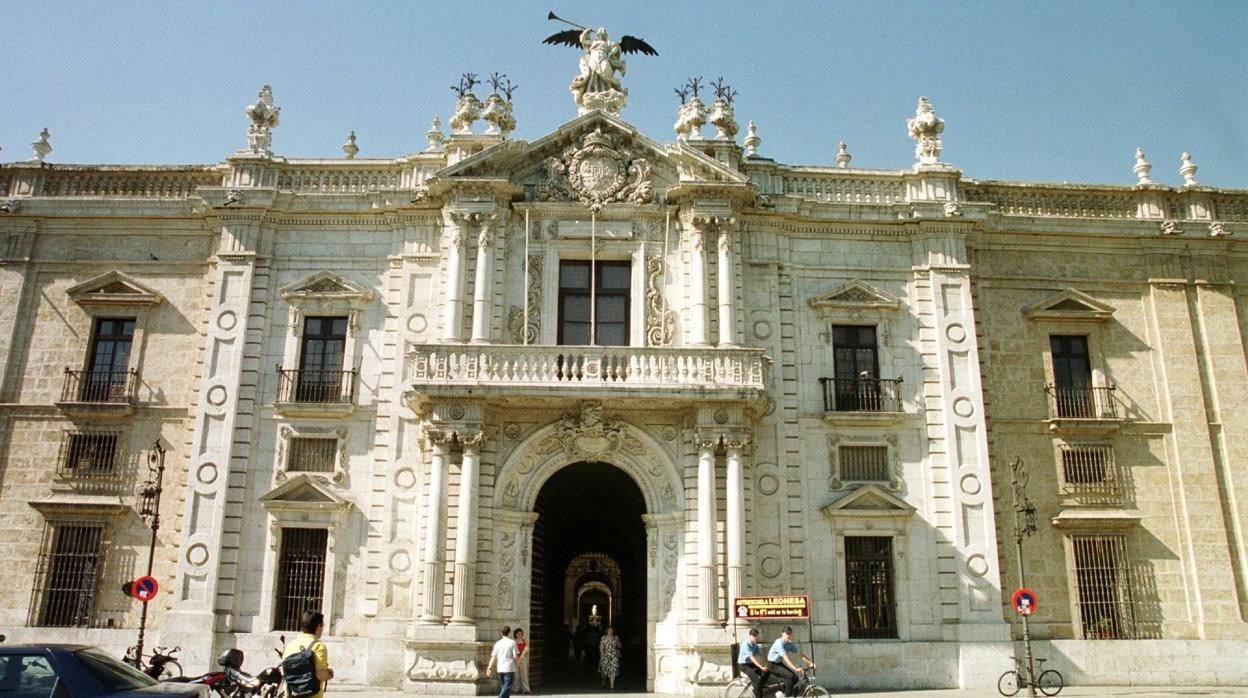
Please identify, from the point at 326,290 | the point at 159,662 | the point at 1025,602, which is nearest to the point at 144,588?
the point at 159,662

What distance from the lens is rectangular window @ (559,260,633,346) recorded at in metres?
22.2

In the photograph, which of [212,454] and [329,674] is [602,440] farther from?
[329,674]

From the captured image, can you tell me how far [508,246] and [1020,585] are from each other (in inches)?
541

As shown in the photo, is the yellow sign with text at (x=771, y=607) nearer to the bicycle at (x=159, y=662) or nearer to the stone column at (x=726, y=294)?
the stone column at (x=726, y=294)

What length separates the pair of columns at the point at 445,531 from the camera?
1923 centimetres

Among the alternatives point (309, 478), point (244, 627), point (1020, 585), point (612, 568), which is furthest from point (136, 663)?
point (612, 568)

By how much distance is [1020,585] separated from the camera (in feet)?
66.7

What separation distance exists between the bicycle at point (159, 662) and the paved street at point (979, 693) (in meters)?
3.06

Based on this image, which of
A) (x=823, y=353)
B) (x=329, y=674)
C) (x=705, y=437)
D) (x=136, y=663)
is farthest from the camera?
(x=823, y=353)

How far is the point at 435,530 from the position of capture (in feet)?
64.6

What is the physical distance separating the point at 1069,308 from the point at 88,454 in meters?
23.4

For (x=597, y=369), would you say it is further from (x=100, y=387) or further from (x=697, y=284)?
(x=100, y=387)

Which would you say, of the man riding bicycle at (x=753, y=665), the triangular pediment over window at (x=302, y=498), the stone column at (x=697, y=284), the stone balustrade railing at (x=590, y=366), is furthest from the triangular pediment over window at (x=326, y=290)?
the man riding bicycle at (x=753, y=665)

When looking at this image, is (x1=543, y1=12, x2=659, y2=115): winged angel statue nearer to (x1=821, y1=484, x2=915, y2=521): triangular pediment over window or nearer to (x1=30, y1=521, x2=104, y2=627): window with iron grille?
(x1=821, y1=484, x2=915, y2=521): triangular pediment over window
